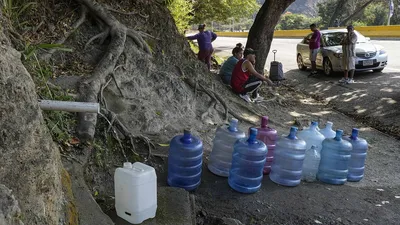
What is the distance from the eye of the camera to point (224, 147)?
491 centimetres

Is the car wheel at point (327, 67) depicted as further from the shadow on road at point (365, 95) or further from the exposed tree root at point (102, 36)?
the exposed tree root at point (102, 36)

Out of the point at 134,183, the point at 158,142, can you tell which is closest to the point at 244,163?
the point at 158,142

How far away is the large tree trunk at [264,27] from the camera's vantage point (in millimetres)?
9742

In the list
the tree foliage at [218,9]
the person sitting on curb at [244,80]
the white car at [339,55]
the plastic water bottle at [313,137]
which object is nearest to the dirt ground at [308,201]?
the plastic water bottle at [313,137]

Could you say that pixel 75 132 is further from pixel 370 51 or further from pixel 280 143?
pixel 370 51

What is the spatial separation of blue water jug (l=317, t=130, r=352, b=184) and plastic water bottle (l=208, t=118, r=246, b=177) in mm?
1077

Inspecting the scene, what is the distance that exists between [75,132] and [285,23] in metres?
64.9

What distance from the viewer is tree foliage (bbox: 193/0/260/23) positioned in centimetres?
2039

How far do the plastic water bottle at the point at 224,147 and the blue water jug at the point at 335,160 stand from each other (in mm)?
1077

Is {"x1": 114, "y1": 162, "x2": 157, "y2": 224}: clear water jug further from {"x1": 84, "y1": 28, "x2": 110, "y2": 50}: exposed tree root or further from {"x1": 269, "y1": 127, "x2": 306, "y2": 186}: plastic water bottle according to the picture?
{"x1": 84, "y1": 28, "x2": 110, "y2": 50}: exposed tree root

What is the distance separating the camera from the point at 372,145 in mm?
6859

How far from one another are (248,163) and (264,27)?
244 inches

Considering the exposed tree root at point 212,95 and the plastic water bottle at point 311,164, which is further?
the exposed tree root at point 212,95

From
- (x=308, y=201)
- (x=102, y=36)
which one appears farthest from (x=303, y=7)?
(x=308, y=201)
